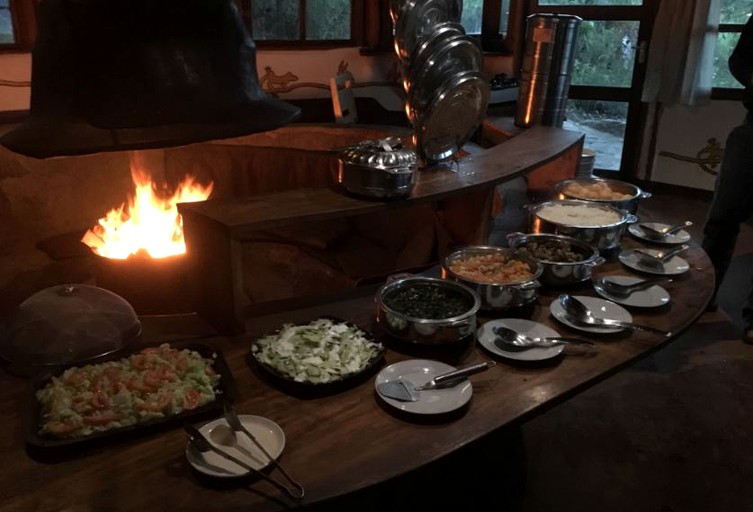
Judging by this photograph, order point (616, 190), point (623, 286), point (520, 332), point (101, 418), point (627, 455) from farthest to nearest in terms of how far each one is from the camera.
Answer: point (616, 190) < point (627, 455) < point (623, 286) < point (520, 332) < point (101, 418)

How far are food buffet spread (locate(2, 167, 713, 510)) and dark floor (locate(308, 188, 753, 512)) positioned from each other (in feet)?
2.01

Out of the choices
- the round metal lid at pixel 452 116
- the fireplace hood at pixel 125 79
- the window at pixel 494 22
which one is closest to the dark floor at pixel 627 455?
the round metal lid at pixel 452 116

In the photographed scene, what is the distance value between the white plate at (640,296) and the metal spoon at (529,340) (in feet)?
1.28

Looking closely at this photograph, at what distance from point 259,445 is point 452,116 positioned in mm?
1681

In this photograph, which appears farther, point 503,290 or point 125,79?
point 125,79

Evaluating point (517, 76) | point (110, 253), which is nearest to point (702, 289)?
point (110, 253)

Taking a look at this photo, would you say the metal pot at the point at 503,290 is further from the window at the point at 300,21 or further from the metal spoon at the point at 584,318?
the window at the point at 300,21

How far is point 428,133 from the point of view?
2.59 meters

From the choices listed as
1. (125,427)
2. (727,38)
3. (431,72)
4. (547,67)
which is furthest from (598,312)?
(727,38)

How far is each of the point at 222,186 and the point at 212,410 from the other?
3.71 m

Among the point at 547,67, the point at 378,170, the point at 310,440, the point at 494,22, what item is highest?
the point at 494,22

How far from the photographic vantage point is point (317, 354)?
1.84 metres

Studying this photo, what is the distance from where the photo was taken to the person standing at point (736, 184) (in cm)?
380

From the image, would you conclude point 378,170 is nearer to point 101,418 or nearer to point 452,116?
point 452,116
